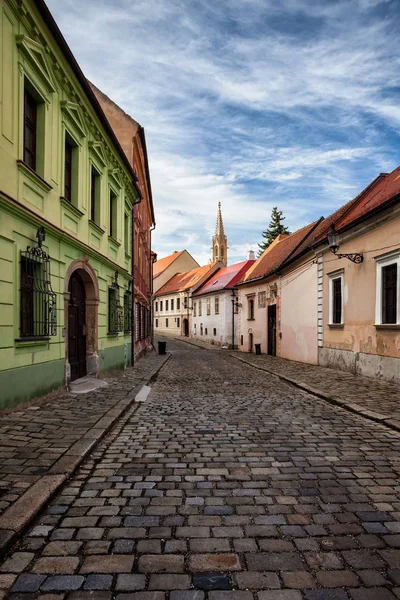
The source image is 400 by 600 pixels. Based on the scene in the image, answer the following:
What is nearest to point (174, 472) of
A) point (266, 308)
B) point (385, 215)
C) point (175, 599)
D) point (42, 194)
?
point (175, 599)

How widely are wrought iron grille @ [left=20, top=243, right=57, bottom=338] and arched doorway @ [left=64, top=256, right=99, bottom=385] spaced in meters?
1.50

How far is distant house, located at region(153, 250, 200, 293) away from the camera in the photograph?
61237mm

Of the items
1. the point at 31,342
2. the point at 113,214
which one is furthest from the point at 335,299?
the point at 31,342

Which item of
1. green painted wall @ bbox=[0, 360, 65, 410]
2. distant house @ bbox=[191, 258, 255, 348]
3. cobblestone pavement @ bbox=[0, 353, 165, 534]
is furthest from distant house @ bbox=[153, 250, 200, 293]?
green painted wall @ bbox=[0, 360, 65, 410]

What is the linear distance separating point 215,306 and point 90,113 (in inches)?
1140

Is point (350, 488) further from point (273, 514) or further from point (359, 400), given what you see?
point (359, 400)

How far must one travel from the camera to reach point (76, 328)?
1086 centimetres

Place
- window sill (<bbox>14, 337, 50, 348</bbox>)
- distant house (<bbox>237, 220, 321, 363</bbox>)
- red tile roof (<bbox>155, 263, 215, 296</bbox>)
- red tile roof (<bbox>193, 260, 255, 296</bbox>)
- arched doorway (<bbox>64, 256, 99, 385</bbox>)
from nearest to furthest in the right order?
window sill (<bbox>14, 337, 50, 348</bbox>), arched doorway (<bbox>64, 256, 99, 385</bbox>), distant house (<bbox>237, 220, 321, 363</bbox>), red tile roof (<bbox>193, 260, 255, 296</bbox>), red tile roof (<bbox>155, 263, 215, 296</bbox>)

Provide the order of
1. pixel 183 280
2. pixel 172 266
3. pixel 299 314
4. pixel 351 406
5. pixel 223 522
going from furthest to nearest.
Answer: pixel 172 266 → pixel 183 280 → pixel 299 314 → pixel 351 406 → pixel 223 522

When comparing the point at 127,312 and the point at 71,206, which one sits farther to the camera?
the point at 127,312

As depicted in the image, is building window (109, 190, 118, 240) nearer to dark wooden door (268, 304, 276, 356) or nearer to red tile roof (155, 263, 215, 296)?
dark wooden door (268, 304, 276, 356)

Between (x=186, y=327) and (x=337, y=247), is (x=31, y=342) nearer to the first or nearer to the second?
(x=337, y=247)

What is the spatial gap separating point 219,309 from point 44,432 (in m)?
32.1

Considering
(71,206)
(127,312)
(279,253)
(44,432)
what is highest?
(279,253)
